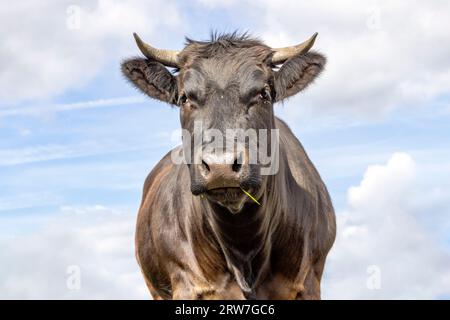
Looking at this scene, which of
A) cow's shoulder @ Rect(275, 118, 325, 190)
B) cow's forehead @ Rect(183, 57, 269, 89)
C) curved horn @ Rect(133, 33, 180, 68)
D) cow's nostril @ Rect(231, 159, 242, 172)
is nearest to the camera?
cow's nostril @ Rect(231, 159, 242, 172)

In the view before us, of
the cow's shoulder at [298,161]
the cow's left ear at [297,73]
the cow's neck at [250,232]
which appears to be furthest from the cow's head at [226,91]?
the cow's shoulder at [298,161]

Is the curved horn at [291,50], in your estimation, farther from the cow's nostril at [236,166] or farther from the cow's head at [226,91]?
the cow's nostril at [236,166]

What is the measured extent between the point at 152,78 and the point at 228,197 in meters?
2.72

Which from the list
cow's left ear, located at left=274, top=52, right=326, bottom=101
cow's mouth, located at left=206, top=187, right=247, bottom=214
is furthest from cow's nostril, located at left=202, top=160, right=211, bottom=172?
cow's left ear, located at left=274, top=52, right=326, bottom=101

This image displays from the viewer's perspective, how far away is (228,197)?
10414mm

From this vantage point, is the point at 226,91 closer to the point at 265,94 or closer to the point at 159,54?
the point at 265,94

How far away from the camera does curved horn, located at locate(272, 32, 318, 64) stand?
12.1m

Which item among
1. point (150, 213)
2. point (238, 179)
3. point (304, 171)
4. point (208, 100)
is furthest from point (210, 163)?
point (150, 213)

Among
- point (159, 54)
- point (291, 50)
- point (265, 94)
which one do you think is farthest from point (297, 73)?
point (159, 54)

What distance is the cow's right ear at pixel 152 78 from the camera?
12375 mm

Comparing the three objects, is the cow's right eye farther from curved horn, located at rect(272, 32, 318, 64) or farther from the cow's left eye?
curved horn, located at rect(272, 32, 318, 64)
